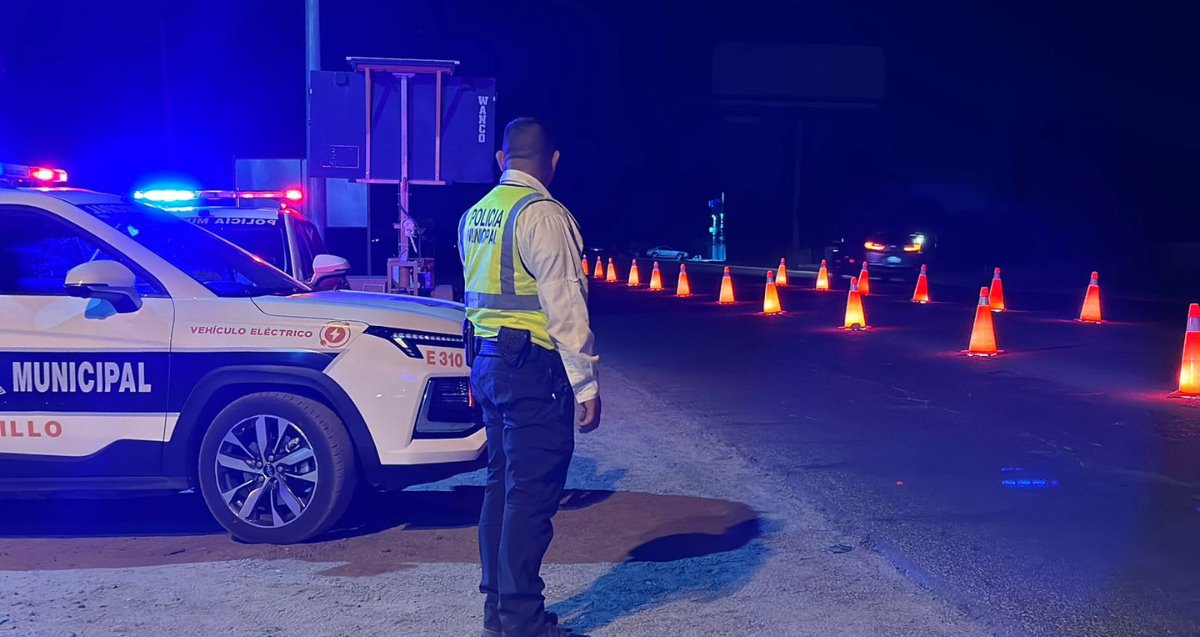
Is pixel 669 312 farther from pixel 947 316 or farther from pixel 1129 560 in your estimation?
pixel 1129 560

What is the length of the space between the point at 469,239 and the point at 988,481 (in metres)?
4.28

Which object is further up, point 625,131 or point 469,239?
point 625,131

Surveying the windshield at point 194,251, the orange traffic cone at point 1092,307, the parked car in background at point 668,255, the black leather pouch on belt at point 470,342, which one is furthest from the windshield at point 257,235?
the parked car in background at point 668,255

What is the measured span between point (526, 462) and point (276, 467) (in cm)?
206

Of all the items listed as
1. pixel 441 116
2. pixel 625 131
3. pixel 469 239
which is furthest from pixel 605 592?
pixel 625 131

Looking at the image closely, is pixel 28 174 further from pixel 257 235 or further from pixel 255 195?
pixel 255 195

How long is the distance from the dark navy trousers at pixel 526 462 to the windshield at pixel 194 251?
7.83 ft

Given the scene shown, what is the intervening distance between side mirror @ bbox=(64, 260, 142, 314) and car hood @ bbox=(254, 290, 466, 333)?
1.92ft

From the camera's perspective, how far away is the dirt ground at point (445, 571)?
4.96 metres

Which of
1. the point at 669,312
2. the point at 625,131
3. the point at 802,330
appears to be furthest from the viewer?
the point at 625,131

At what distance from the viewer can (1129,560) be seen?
19.3 ft

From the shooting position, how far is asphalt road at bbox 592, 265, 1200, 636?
553 centimetres

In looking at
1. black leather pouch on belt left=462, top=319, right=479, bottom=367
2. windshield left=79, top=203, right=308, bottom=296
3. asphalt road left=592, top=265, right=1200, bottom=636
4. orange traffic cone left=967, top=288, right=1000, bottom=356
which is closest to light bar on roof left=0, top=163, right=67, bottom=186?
windshield left=79, top=203, right=308, bottom=296

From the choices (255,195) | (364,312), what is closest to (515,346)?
(364,312)
